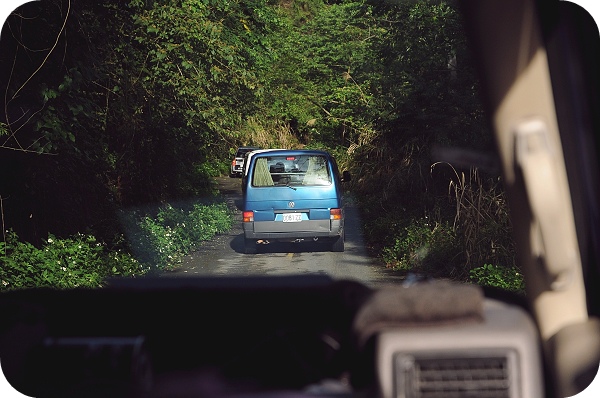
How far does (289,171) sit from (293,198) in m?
0.57

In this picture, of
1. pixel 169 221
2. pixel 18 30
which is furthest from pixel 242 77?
pixel 18 30

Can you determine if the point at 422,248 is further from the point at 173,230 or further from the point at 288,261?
the point at 173,230

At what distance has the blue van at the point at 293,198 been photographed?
1638 cm

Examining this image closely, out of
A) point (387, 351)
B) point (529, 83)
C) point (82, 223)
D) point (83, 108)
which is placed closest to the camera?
point (387, 351)

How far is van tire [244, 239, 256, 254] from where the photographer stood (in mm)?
17205

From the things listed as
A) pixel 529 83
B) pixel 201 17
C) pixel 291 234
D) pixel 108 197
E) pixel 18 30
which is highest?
Answer: pixel 201 17

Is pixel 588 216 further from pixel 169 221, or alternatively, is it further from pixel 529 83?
pixel 169 221

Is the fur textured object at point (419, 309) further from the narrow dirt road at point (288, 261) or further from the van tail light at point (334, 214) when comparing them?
the van tail light at point (334, 214)

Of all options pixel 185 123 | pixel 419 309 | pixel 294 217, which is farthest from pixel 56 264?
pixel 419 309

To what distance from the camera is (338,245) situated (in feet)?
56.2

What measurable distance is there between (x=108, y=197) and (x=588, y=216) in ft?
40.1

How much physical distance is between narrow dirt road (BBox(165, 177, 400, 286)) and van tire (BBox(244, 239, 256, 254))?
0.12 metres

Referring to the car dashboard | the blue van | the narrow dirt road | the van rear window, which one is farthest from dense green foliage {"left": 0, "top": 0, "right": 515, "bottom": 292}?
the car dashboard

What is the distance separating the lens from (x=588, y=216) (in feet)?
9.49
